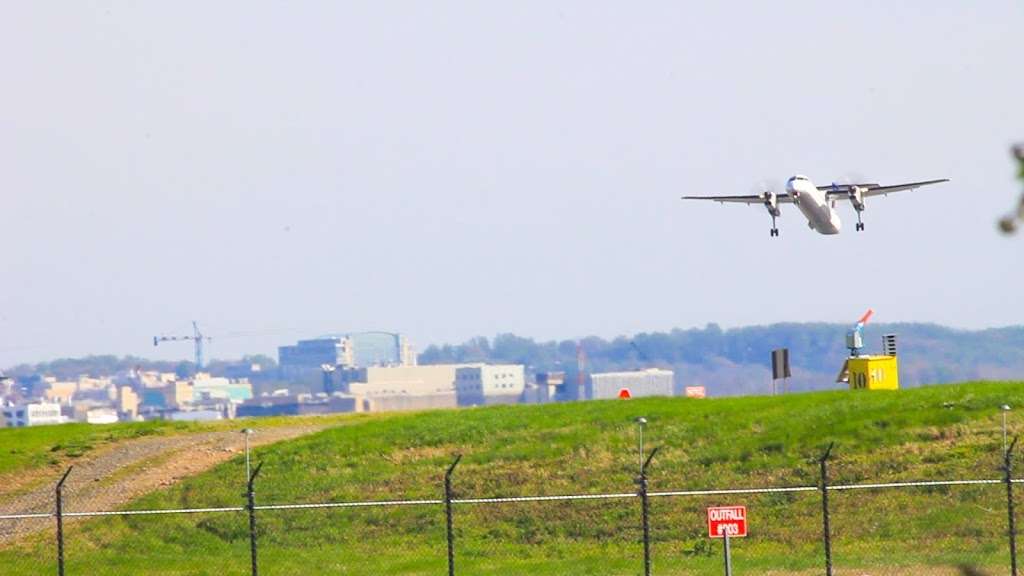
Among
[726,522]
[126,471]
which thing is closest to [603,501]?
[126,471]

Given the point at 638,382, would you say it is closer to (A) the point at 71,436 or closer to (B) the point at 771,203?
(B) the point at 771,203

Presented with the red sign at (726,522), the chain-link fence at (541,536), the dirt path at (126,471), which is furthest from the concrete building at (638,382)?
the red sign at (726,522)

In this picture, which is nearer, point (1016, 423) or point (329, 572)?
point (329, 572)

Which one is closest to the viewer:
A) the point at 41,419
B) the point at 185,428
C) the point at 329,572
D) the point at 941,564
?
the point at 941,564

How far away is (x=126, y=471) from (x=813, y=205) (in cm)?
3703

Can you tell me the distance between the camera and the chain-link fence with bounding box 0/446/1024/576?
123ft

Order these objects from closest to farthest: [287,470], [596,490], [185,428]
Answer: [596,490]
[287,470]
[185,428]

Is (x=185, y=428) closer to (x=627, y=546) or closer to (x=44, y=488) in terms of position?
(x=44, y=488)

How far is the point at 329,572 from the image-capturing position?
123ft

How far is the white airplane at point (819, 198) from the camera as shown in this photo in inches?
3054

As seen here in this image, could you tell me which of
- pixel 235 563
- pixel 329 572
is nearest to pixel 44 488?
pixel 235 563

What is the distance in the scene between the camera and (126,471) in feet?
166

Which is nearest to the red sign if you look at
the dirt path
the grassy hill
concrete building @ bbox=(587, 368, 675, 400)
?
the grassy hill

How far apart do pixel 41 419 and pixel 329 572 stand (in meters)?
166
